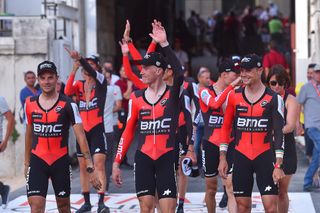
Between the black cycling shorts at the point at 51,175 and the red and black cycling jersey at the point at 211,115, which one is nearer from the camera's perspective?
the black cycling shorts at the point at 51,175

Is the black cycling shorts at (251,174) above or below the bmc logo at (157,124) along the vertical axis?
below

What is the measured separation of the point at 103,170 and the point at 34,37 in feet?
18.8

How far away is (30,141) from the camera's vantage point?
10766 millimetres

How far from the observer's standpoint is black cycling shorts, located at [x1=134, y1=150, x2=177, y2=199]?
10094 millimetres

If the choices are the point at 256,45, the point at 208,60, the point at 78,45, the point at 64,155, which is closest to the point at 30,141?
the point at 64,155

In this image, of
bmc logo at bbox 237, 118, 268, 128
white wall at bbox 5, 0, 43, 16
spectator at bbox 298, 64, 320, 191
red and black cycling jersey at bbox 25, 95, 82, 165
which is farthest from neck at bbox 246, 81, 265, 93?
white wall at bbox 5, 0, 43, 16

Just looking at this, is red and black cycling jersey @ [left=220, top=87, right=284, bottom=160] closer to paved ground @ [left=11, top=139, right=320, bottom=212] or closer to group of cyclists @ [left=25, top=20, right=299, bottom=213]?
group of cyclists @ [left=25, top=20, right=299, bottom=213]

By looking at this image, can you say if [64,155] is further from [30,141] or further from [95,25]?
[95,25]

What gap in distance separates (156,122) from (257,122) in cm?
104

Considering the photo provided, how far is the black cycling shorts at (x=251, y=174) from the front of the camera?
1014cm

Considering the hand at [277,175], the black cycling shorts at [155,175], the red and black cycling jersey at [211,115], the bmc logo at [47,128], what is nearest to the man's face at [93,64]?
the red and black cycling jersey at [211,115]

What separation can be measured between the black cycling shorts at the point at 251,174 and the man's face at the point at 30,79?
7.79 meters

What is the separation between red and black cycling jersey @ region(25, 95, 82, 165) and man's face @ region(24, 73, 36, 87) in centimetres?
670

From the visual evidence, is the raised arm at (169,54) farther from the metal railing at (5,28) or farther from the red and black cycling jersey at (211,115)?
the metal railing at (5,28)
